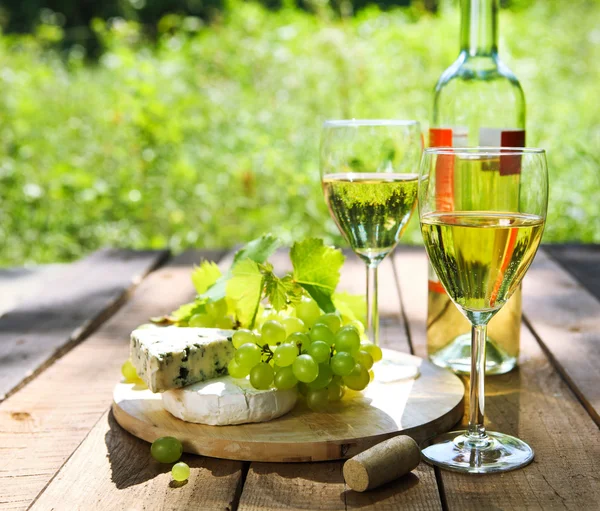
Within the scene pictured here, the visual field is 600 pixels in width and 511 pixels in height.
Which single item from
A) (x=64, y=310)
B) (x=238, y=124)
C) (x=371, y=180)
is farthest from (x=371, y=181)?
(x=238, y=124)

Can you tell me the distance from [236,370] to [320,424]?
0.13 meters

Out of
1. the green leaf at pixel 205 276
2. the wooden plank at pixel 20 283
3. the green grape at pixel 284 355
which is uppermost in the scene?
the green leaf at pixel 205 276

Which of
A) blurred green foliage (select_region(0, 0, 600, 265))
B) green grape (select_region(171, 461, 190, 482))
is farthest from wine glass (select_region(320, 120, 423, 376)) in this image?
blurred green foliage (select_region(0, 0, 600, 265))

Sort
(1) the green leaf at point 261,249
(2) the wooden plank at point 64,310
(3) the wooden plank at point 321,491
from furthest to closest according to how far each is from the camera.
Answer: (2) the wooden plank at point 64,310, (1) the green leaf at point 261,249, (3) the wooden plank at point 321,491

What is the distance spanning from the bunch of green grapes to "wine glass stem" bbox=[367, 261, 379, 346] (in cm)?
13

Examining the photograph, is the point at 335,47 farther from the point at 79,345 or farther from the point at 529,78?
the point at 79,345

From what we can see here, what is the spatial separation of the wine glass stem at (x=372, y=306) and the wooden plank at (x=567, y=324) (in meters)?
0.32

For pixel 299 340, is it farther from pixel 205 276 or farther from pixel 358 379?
pixel 205 276

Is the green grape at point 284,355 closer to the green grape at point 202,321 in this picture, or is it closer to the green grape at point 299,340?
the green grape at point 299,340

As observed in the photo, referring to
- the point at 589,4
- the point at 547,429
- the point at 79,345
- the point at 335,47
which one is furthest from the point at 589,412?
the point at 589,4

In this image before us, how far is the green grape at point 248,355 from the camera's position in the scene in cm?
106

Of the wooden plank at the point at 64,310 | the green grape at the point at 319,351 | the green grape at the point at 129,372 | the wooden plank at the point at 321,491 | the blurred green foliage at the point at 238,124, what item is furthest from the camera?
the blurred green foliage at the point at 238,124

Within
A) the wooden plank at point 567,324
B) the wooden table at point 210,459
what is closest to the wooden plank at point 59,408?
the wooden table at point 210,459

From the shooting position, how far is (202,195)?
399 cm
